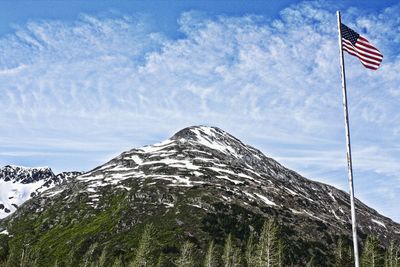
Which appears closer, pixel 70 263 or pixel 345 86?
pixel 345 86

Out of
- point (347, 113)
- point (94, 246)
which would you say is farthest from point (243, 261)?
point (347, 113)

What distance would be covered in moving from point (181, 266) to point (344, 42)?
125400 mm

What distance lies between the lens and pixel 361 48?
32.4m

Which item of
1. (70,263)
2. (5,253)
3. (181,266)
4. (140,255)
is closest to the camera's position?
(140,255)

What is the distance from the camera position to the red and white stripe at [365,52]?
104ft

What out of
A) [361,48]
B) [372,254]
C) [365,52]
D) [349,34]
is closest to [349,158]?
[365,52]

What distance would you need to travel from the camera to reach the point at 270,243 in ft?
325

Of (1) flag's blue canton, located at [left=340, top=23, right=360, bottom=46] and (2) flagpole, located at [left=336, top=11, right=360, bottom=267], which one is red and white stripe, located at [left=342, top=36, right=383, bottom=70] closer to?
(1) flag's blue canton, located at [left=340, top=23, right=360, bottom=46]

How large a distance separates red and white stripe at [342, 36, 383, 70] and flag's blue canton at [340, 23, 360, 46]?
0.79 ft

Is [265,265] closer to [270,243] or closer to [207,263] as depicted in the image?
[270,243]

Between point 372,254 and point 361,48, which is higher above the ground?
point 361,48

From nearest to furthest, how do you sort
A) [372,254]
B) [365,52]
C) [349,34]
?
[365,52] → [349,34] → [372,254]

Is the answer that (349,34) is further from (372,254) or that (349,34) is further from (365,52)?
(372,254)

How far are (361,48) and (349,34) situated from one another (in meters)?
1.47
